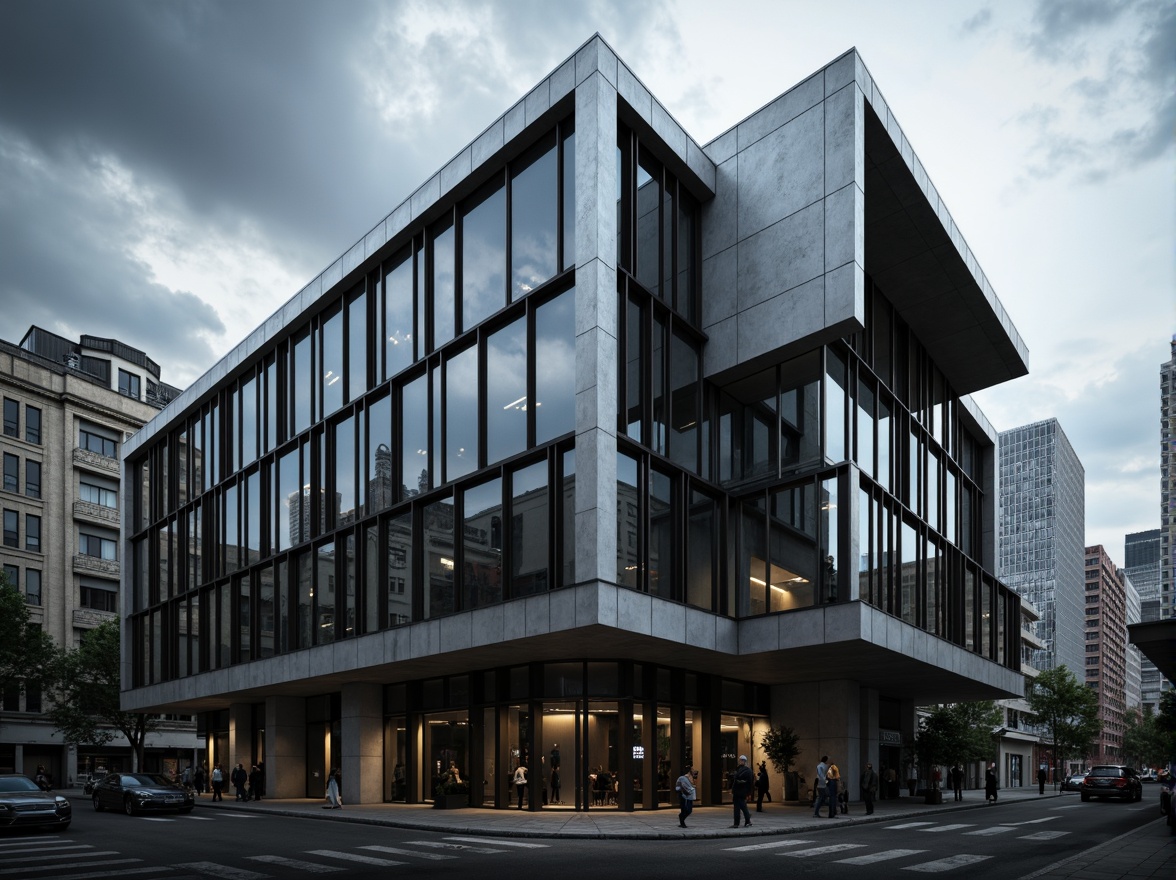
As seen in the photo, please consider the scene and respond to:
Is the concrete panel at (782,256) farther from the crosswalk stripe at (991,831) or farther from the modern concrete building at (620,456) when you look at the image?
the crosswalk stripe at (991,831)

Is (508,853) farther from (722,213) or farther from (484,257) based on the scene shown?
(722,213)

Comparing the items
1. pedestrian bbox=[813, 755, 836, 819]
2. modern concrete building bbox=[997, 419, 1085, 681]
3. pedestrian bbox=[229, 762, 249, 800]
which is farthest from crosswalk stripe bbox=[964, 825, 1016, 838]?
modern concrete building bbox=[997, 419, 1085, 681]

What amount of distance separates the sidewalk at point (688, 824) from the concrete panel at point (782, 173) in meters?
18.0

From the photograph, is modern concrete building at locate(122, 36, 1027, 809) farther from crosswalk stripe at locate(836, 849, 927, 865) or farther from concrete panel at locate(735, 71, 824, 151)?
crosswalk stripe at locate(836, 849, 927, 865)

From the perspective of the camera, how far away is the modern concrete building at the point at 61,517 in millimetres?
70688

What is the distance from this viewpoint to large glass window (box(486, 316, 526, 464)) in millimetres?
30656

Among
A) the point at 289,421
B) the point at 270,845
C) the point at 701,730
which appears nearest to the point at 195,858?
the point at 270,845

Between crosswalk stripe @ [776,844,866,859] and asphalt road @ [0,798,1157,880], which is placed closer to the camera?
asphalt road @ [0,798,1157,880]

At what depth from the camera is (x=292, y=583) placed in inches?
1608

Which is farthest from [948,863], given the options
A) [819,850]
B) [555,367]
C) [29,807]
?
[29,807]

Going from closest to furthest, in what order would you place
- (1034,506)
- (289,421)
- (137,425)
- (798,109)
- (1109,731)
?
(798,109) → (289,421) → (137,425) → (1034,506) → (1109,731)

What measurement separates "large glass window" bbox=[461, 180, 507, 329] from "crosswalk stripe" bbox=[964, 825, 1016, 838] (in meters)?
19.9

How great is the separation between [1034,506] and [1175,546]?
174ft

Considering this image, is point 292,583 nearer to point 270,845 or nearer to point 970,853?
point 270,845
